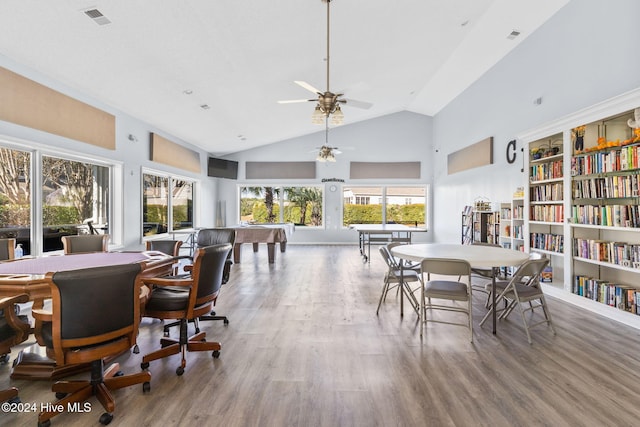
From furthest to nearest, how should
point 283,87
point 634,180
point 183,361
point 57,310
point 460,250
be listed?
point 283,87, point 460,250, point 634,180, point 183,361, point 57,310

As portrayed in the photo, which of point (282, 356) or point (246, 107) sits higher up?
point (246, 107)

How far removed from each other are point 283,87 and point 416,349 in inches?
196

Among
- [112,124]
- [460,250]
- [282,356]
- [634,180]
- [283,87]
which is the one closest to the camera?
[282,356]

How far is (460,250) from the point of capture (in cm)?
364

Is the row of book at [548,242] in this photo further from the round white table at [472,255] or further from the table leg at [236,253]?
the table leg at [236,253]

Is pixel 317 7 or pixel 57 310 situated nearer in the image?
pixel 57 310

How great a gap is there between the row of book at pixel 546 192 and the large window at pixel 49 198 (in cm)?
689

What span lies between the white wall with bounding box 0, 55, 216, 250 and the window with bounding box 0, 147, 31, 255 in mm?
283

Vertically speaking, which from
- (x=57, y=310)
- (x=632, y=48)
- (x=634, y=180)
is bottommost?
(x=57, y=310)

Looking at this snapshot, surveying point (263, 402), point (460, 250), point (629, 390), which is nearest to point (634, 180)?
point (460, 250)

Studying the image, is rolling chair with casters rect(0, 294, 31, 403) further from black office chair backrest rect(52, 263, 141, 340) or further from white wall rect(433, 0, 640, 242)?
white wall rect(433, 0, 640, 242)

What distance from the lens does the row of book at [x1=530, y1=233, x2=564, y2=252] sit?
4.45 metres

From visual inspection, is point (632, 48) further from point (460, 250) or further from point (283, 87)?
point (283, 87)

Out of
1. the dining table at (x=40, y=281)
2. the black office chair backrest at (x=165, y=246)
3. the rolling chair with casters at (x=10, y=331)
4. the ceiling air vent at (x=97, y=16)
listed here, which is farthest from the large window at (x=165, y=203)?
the rolling chair with casters at (x=10, y=331)
